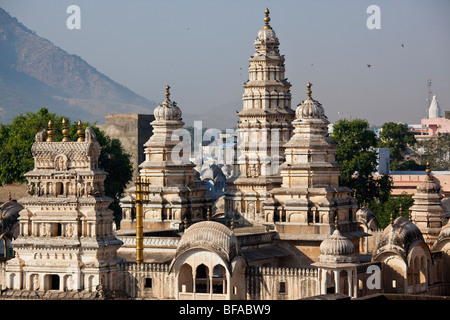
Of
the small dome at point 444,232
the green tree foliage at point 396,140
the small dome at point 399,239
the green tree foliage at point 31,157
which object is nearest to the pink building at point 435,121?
the green tree foliage at point 396,140

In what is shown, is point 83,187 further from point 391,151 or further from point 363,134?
point 391,151

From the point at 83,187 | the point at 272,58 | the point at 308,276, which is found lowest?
the point at 308,276

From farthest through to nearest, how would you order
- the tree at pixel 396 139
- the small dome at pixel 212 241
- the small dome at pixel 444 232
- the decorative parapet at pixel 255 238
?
the tree at pixel 396 139, the small dome at pixel 444 232, the decorative parapet at pixel 255 238, the small dome at pixel 212 241

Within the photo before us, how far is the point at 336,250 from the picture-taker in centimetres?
4403

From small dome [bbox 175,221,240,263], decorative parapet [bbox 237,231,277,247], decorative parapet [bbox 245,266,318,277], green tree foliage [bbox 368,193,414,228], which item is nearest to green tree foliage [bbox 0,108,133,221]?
green tree foliage [bbox 368,193,414,228]

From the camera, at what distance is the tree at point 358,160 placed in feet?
264

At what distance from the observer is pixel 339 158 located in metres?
80.7

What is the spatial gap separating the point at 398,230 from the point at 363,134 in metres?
34.1

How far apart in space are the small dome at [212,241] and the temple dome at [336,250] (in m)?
3.25

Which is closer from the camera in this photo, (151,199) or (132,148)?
(151,199)

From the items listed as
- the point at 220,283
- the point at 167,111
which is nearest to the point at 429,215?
the point at 167,111

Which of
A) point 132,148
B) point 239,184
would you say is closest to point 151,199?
point 239,184

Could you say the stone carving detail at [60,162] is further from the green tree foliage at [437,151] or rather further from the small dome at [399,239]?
the green tree foliage at [437,151]

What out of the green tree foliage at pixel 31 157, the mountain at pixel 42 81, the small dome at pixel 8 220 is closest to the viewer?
the small dome at pixel 8 220
